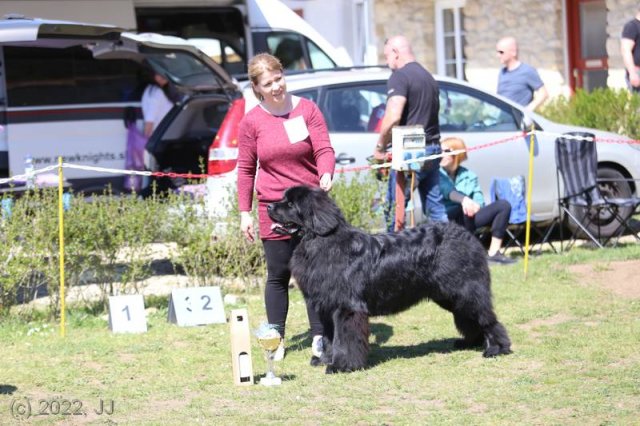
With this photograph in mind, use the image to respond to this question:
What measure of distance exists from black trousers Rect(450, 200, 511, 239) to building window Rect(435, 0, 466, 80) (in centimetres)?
820

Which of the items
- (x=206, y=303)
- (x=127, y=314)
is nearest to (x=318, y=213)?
(x=206, y=303)

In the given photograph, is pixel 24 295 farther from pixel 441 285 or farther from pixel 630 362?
pixel 630 362

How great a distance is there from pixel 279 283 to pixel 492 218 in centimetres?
371

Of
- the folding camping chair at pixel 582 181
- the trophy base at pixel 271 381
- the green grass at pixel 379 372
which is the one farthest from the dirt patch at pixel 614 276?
the trophy base at pixel 271 381

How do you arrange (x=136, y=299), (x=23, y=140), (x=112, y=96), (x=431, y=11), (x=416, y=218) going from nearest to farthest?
(x=136, y=299), (x=416, y=218), (x=23, y=140), (x=112, y=96), (x=431, y=11)

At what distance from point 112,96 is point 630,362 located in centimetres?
793

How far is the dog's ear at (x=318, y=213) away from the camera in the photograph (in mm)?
6344

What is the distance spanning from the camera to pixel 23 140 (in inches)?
461

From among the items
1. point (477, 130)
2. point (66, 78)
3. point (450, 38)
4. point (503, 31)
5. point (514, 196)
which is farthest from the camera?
point (450, 38)

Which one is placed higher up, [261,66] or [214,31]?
[214,31]

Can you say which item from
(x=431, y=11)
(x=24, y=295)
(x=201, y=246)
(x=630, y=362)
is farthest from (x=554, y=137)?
(x=431, y=11)

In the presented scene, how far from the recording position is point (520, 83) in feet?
39.4

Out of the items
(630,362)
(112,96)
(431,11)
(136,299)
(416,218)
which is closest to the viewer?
(630,362)

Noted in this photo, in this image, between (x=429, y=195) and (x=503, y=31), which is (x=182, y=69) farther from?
(x=503, y=31)
